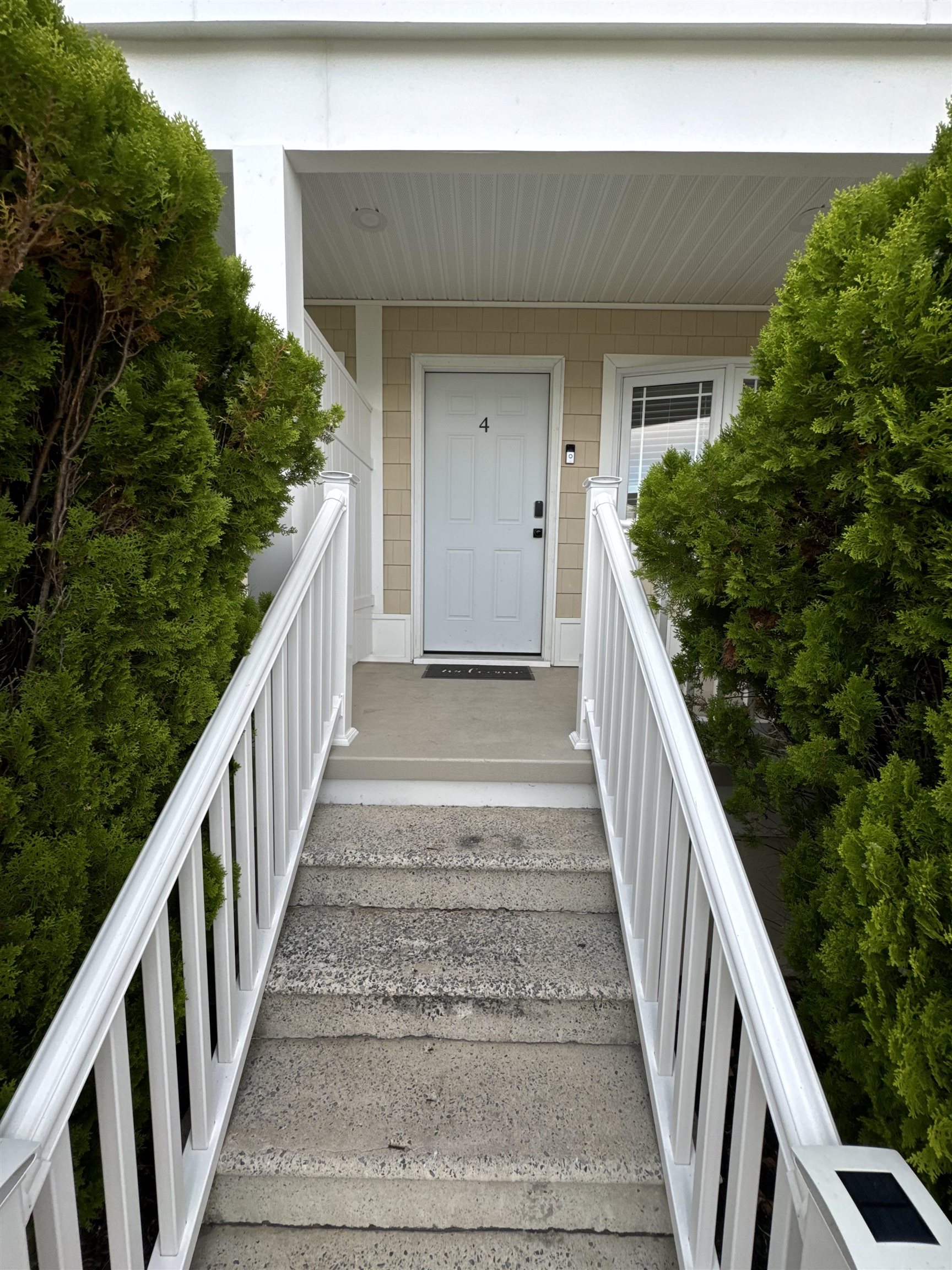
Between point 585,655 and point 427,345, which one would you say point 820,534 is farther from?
point 427,345

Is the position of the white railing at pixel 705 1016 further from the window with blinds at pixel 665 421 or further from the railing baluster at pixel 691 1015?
the window with blinds at pixel 665 421

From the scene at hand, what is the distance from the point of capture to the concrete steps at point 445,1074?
1.24 meters

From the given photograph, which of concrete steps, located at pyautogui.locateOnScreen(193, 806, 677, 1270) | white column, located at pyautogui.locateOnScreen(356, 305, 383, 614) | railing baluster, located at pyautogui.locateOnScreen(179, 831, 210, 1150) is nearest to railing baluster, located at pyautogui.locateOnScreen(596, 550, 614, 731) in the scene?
concrete steps, located at pyautogui.locateOnScreen(193, 806, 677, 1270)

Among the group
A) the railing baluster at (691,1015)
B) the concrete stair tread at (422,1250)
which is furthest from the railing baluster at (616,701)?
the concrete stair tread at (422,1250)

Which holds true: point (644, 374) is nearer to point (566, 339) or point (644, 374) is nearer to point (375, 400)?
point (566, 339)

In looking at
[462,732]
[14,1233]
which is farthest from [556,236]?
[14,1233]

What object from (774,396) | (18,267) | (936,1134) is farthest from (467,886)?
(18,267)

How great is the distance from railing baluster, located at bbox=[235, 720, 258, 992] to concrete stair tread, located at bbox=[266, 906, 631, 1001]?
0.54ft

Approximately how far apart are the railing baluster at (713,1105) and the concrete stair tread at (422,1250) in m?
0.17

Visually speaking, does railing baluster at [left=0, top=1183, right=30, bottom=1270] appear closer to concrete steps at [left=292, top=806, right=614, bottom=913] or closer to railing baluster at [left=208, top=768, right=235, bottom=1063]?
railing baluster at [left=208, top=768, right=235, bottom=1063]

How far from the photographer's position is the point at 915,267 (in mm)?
940

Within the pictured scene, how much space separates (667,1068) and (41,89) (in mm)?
2003

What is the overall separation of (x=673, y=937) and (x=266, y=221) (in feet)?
8.07

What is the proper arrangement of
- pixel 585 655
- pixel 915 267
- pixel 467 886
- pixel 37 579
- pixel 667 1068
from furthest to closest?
1. pixel 585 655
2. pixel 467 886
3. pixel 667 1068
4. pixel 37 579
5. pixel 915 267
